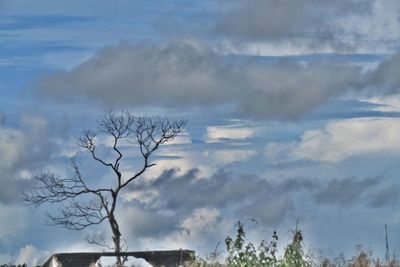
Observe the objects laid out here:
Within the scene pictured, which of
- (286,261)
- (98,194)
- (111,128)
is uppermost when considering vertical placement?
(111,128)

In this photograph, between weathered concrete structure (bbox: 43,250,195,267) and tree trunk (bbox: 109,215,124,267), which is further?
tree trunk (bbox: 109,215,124,267)

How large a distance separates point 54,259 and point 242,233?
7.31m

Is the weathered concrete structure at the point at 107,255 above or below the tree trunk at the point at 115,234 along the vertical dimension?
below

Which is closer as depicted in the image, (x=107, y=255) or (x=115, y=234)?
(x=107, y=255)

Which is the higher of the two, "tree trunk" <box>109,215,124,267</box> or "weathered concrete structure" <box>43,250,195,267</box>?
"tree trunk" <box>109,215,124,267</box>

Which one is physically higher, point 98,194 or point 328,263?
point 98,194

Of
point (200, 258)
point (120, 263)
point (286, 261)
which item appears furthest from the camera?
point (120, 263)

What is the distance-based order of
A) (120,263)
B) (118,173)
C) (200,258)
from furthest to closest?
(118,173), (120,263), (200,258)

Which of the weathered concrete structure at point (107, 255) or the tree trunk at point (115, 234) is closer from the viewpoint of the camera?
the weathered concrete structure at point (107, 255)

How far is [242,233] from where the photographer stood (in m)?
21.1

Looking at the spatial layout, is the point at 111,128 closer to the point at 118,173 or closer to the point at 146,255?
Result: the point at 118,173

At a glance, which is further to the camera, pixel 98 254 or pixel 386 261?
pixel 98 254

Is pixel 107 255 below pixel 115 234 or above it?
below

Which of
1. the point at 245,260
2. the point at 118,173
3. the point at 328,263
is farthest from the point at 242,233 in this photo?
the point at 118,173
